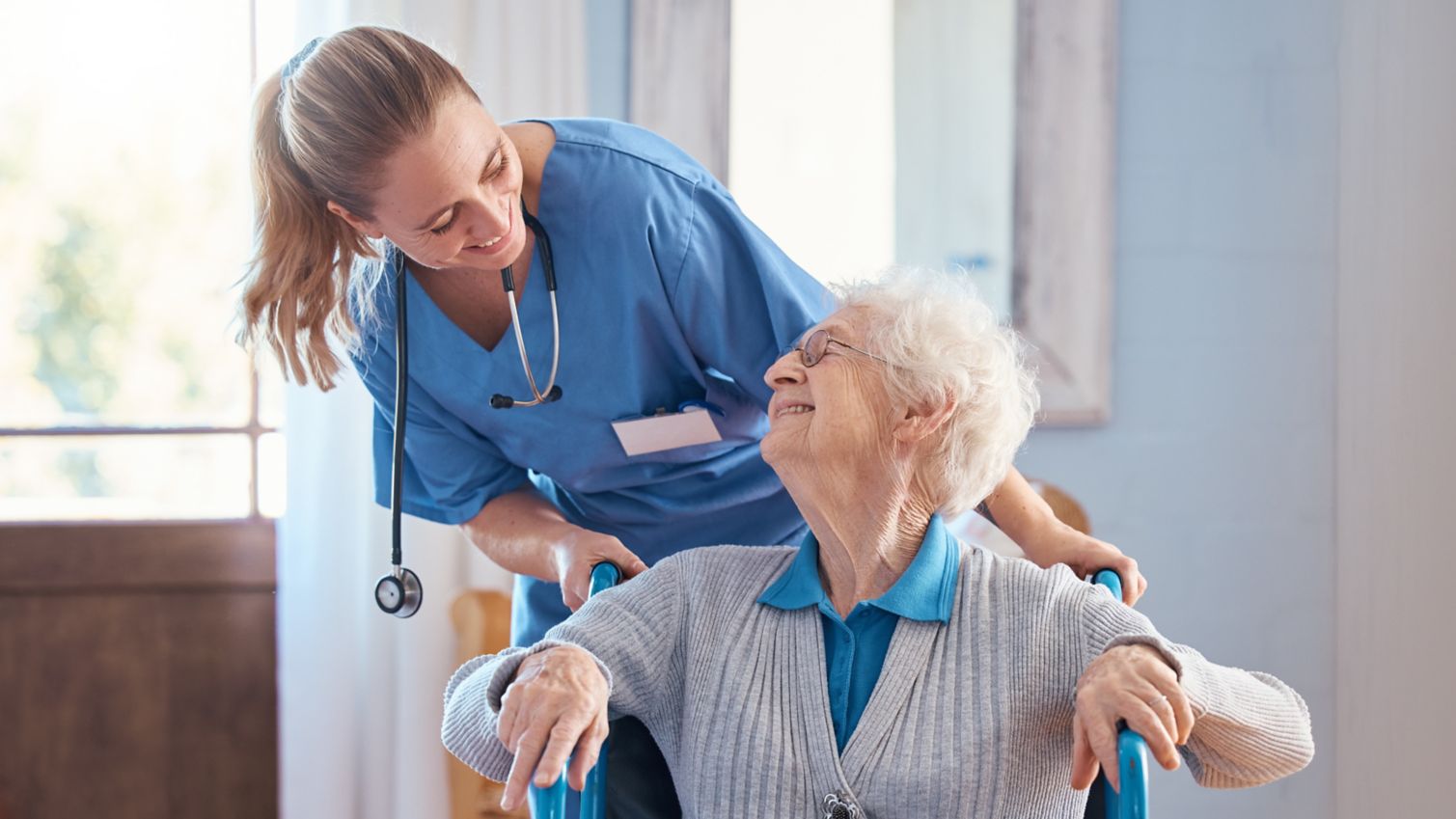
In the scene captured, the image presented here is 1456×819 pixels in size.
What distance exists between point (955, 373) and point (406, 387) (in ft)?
2.13

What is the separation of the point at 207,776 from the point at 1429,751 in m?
2.51

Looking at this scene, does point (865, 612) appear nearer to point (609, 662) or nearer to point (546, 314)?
point (609, 662)

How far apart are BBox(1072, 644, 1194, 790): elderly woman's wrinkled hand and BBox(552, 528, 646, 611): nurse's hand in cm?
54

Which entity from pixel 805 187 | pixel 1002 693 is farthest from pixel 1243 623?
pixel 1002 693

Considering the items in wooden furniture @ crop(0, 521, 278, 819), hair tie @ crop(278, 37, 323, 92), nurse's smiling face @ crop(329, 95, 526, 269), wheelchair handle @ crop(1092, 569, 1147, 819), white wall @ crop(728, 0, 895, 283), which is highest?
white wall @ crop(728, 0, 895, 283)

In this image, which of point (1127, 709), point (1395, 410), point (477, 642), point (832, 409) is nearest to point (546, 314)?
point (832, 409)

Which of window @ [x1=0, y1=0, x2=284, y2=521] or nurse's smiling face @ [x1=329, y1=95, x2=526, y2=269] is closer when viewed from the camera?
nurse's smiling face @ [x1=329, y1=95, x2=526, y2=269]

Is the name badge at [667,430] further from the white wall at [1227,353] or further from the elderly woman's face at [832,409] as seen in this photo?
the white wall at [1227,353]

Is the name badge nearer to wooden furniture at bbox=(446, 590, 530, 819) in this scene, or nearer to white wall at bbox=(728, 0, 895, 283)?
wooden furniture at bbox=(446, 590, 530, 819)

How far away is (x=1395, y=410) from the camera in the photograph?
254 cm

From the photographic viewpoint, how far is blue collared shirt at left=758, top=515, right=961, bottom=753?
4.09 feet

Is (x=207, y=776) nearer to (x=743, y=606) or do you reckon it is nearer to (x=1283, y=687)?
(x=743, y=606)

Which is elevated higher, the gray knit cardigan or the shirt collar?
the shirt collar

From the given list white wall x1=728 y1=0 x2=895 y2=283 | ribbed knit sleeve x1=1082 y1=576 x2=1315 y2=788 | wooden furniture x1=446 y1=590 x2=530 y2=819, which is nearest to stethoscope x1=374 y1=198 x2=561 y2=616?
ribbed knit sleeve x1=1082 y1=576 x2=1315 y2=788
